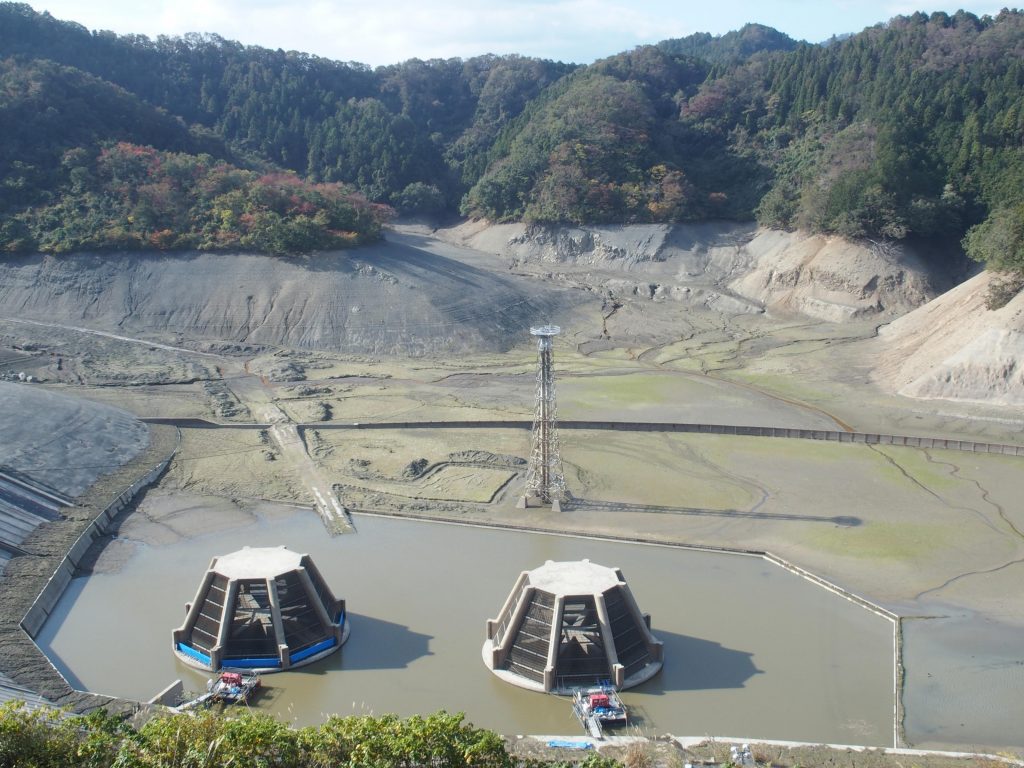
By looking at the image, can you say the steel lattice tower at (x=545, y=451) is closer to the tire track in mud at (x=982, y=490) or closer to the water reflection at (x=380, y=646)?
the water reflection at (x=380, y=646)

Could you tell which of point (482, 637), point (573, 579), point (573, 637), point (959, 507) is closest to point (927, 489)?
point (959, 507)

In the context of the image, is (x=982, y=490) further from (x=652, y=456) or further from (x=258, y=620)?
(x=258, y=620)

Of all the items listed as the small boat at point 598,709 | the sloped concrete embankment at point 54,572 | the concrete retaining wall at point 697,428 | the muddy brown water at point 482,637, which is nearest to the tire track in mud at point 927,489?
the concrete retaining wall at point 697,428

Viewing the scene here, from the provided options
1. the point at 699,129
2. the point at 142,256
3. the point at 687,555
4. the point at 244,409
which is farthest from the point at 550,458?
the point at 699,129

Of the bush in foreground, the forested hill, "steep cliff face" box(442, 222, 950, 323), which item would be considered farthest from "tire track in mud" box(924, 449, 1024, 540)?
"steep cliff face" box(442, 222, 950, 323)

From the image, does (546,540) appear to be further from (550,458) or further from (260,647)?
(260,647)

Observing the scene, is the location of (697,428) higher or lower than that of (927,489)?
higher
